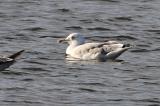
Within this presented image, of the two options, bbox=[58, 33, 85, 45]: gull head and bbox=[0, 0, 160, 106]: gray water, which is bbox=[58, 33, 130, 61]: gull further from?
bbox=[58, 33, 85, 45]: gull head

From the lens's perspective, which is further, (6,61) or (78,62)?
(78,62)

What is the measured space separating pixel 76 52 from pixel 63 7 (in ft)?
20.1

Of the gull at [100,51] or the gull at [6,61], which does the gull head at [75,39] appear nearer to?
the gull at [100,51]

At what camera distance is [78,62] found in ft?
66.1

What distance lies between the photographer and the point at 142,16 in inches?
1018

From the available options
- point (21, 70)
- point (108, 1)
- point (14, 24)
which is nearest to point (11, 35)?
point (14, 24)

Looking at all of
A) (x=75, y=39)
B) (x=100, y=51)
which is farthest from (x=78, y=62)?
(x=75, y=39)

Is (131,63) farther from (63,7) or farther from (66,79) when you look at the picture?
(63,7)

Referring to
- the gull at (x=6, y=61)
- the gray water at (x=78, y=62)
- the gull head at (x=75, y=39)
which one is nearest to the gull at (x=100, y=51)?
the gray water at (x=78, y=62)

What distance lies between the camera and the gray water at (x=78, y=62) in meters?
16.3

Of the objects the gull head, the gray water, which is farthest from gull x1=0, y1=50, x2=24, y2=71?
the gull head

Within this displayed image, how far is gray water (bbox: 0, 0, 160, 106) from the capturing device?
16.3 metres

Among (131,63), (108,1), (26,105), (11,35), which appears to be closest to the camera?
(26,105)

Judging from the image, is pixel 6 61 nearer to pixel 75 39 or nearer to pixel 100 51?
pixel 100 51
